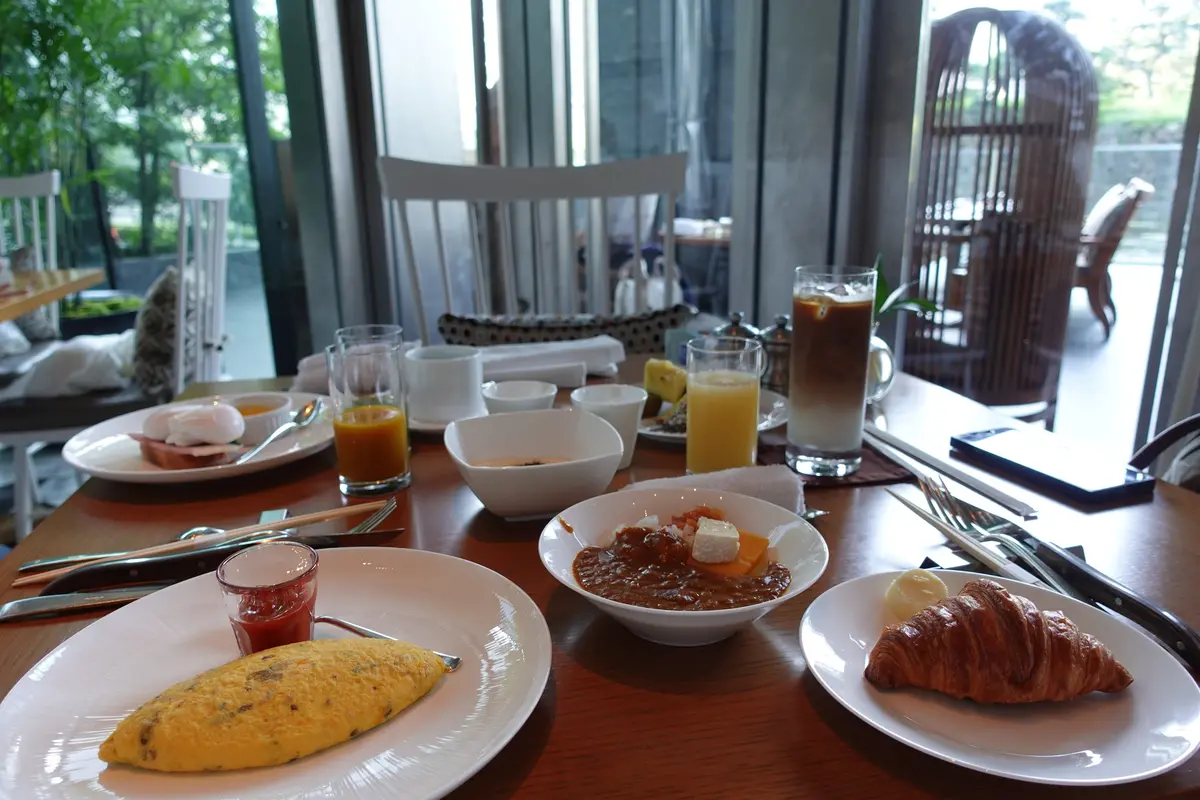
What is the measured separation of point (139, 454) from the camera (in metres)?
1.10

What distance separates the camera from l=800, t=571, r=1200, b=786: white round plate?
Answer: 0.48m

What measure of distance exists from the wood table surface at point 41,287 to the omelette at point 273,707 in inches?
92.8

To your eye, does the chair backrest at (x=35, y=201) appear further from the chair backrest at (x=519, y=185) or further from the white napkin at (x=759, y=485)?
the white napkin at (x=759, y=485)

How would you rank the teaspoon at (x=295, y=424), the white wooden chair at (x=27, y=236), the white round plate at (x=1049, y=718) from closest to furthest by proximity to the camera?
the white round plate at (x=1049, y=718) → the teaspoon at (x=295, y=424) → the white wooden chair at (x=27, y=236)

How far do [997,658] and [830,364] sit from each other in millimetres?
511

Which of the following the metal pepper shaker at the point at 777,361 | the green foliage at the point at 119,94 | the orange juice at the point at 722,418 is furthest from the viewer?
the green foliage at the point at 119,94

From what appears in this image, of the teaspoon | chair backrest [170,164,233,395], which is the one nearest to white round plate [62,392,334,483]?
the teaspoon

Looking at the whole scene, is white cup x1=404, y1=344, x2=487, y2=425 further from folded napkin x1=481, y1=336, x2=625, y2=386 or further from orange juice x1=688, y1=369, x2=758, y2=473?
orange juice x1=688, y1=369, x2=758, y2=473

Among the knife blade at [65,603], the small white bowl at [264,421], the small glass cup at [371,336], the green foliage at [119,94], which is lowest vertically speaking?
the knife blade at [65,603]

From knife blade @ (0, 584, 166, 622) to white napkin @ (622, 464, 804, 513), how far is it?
1.62 feet

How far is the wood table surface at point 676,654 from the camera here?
0.50 m

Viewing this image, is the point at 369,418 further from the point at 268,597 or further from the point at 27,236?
the point at 27,236

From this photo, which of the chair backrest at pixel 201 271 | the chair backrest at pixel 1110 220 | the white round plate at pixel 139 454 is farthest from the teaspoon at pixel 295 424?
the chair backrest at pixel 1110 220

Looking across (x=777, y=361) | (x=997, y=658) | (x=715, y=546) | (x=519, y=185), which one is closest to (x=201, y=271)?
(x=519, y=185)
